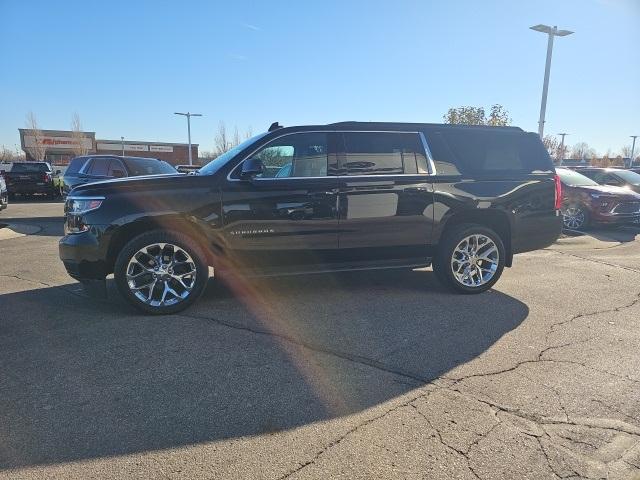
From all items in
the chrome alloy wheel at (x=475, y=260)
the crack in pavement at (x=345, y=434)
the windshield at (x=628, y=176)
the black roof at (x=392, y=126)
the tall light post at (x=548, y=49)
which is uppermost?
the tall light post at (x=548, y=49)

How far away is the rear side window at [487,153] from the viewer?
221 inches

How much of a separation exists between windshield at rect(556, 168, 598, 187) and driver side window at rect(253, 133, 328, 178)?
973 centimetres

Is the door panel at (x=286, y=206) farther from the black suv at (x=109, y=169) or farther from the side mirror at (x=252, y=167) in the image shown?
the black suv at (x=109, y=169)

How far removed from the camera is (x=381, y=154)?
5367 millimetres

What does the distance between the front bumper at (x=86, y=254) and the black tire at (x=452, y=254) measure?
12.4 ft

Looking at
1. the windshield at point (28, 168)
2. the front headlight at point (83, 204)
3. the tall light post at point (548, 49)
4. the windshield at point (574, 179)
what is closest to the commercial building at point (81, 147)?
the windshield at point (28, 168)

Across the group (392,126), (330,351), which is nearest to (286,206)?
(392,126)

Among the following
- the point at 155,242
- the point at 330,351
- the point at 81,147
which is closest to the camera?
the point at 330,351

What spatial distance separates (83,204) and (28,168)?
61.4 feet

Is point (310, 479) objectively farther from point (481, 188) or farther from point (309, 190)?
point (481, 188)

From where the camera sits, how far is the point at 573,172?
43.8 ft

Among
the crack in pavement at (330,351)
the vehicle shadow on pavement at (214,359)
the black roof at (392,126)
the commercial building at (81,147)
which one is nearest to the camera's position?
the vehicle shadow on pavement at (214,359)

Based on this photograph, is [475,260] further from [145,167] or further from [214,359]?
[145,167]

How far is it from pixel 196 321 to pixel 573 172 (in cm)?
1248
